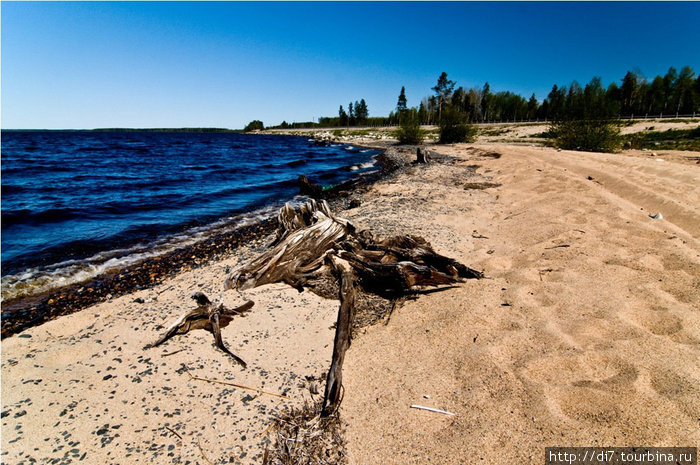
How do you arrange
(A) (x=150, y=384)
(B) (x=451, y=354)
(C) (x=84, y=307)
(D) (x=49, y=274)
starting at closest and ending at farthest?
(A) (x=150, y=384) < (B) (x=451, y=354) < (C) (x=84, y=307) < (D) (x=49, y=274)

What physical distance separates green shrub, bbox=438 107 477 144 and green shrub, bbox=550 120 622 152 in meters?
12.4

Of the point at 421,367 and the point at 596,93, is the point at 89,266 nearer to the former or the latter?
the point at 421,367

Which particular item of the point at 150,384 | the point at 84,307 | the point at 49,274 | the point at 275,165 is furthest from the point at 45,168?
the point at 150,384

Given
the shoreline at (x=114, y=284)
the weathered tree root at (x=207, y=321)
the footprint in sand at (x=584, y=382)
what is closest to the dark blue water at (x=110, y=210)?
the shoreline at (x=114, y=284)

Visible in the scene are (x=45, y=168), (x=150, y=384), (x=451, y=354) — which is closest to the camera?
(x=150, y=384)

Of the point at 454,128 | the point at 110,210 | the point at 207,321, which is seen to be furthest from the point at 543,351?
the point at 454,128

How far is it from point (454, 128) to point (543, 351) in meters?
34.5

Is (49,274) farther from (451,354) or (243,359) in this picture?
(451,354)

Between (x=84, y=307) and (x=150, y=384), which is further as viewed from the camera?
(x=84, y=307)

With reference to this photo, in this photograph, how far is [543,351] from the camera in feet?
10.4

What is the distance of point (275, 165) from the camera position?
26344 mm

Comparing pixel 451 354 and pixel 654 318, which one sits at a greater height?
pixel 654 318

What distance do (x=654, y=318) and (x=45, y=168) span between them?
33989 millimetres

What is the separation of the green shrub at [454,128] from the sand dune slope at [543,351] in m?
29.3
